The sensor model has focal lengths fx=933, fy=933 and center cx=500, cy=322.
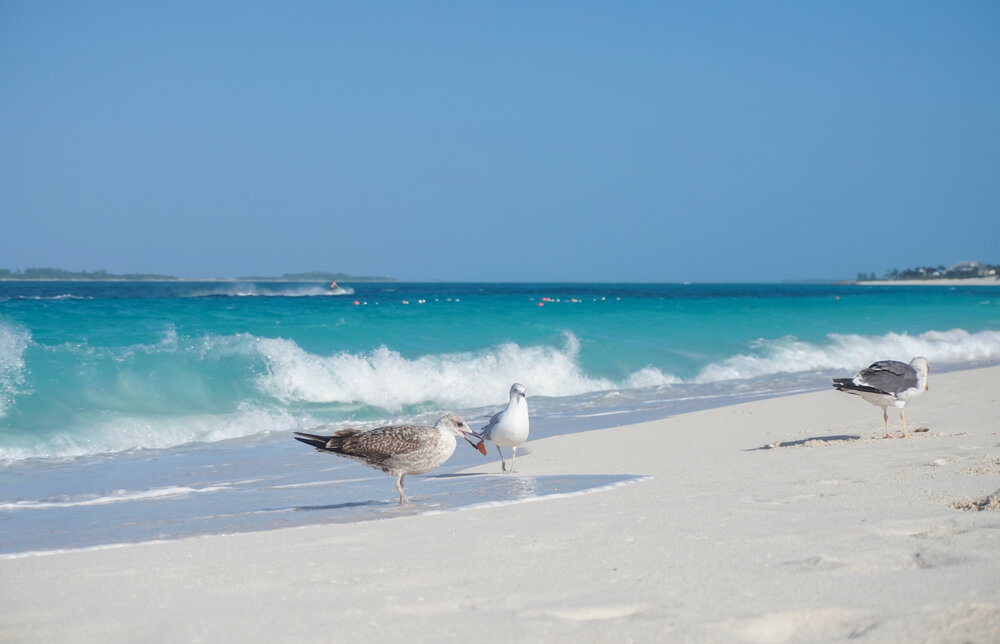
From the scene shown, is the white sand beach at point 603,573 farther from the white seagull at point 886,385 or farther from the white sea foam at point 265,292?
the white sea foam at point 265,292

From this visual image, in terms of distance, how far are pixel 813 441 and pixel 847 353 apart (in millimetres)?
16280

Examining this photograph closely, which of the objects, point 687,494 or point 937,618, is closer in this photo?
point 937,618

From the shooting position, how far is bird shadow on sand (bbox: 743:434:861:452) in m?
8.35

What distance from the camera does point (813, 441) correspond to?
8.54 metres

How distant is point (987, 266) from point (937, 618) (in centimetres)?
17903

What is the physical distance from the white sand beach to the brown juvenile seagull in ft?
3.48

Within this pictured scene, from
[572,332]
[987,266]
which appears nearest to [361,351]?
[572,332]

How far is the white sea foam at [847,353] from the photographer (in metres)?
20.6

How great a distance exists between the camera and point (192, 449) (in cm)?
1089

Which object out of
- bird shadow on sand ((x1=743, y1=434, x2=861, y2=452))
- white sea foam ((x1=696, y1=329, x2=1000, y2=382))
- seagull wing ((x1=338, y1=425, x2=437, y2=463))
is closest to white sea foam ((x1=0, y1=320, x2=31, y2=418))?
seagull wing ((x1=338, y1=425, x2=437, y2=463))

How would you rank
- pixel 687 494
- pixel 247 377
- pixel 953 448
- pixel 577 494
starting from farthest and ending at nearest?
1. pixel 247 377
2. pixel 953 448
3. pixel 577 494
4. pixel 687 494

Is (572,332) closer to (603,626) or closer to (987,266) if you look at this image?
(603,626)

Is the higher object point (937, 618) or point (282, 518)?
point (937, 618)

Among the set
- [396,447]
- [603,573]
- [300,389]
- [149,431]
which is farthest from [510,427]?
[300,389]
